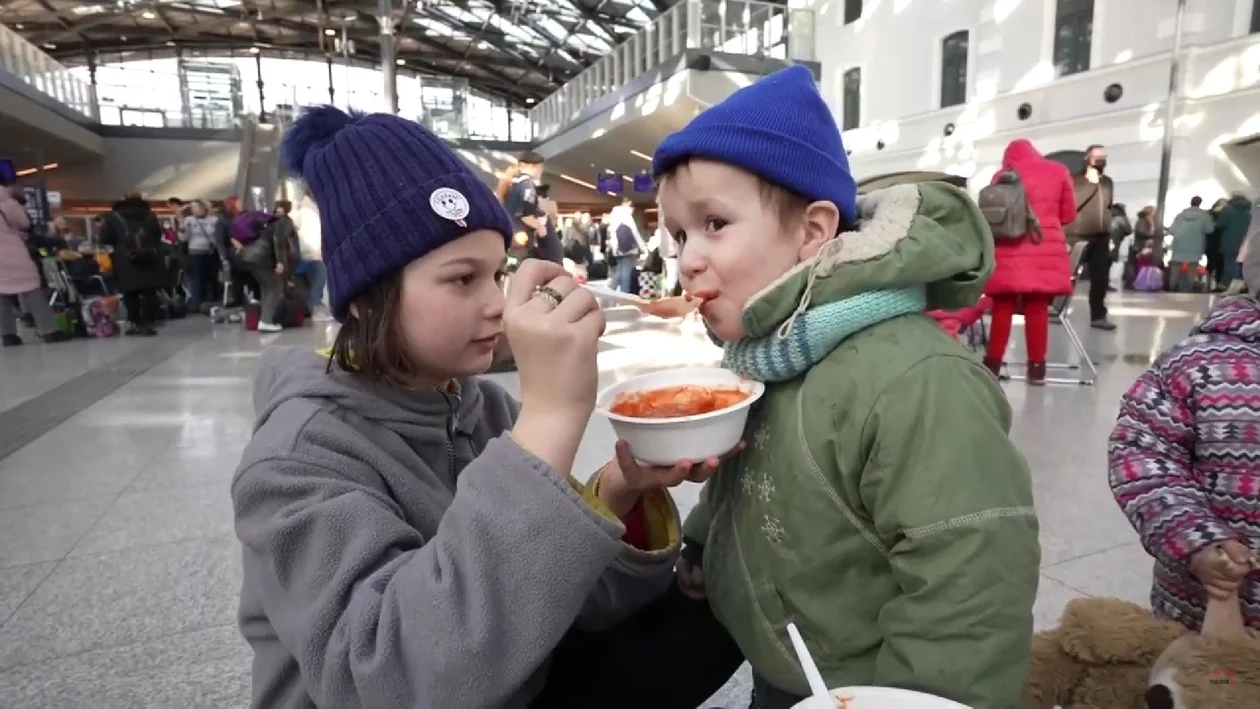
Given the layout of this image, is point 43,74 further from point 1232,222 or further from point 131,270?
point 1232,222

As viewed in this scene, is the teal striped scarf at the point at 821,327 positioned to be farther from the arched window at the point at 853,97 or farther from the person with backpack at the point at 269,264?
the arched window at the point at 853,97

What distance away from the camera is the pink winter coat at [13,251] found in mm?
6809

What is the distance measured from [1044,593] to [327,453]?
200 cm

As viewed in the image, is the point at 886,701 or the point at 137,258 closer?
the point at 886,701

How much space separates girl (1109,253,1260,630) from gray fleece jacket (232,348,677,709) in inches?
44.3

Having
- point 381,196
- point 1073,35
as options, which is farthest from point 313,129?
point 1073,35

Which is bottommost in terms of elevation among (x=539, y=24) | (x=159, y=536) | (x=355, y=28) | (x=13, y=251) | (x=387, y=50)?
(x=159, y=536)

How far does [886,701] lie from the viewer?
64 centimetres

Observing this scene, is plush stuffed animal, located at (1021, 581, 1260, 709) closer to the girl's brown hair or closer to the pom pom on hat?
the girl's brown hair

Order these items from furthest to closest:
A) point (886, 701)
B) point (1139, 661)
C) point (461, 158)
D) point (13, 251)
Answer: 1. point (13, 251)
2. point (1139, 661)
3. point (461, 158)
4. point (886, 701)

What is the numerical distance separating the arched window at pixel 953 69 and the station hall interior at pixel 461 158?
46 millimetres

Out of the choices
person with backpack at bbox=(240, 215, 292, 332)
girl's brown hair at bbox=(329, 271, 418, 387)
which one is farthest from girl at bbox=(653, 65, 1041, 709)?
person with backpack at bbox=(240, 215, 292, 332)

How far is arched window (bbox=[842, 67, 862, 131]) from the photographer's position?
746 inches

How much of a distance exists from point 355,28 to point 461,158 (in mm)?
32836
